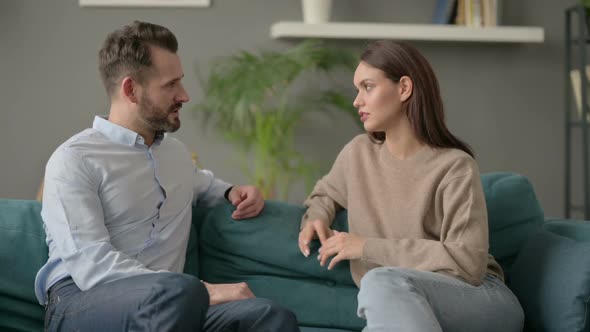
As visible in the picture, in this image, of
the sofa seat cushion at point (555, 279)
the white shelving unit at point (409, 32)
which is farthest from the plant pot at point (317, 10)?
the sofa seat cushion at point (555, 279)

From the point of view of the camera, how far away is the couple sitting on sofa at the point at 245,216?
1886 millimetres

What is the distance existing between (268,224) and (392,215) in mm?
Answer: 382

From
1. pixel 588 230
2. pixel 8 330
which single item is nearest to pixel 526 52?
pixel 588 230

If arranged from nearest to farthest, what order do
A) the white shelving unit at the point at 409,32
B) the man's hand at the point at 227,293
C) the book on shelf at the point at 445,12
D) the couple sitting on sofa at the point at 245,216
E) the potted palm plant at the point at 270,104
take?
the couple sitting on sofa at the point at 245,216 < the man's hand at the point at 227,293 < the potted palm plant at the point at 270,104 < the white shelving unit at the point at 409,32 < the book on shelf at the point at 445,12

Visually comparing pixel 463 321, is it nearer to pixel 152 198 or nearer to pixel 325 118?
pixel 152 198

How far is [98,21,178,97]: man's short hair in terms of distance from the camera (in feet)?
7.27

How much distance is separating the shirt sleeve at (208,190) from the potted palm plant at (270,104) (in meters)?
1.23

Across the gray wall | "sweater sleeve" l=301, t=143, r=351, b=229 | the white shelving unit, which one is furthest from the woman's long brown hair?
the gray wall

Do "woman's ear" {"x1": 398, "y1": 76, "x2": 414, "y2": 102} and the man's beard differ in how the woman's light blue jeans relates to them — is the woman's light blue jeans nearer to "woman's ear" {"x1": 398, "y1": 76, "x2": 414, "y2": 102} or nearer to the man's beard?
"woman's ear" {"x1": 398, "y1": 76, "x2": 414, "y2": 102}

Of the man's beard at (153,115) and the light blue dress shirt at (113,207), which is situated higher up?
the man's beard at (153,115)

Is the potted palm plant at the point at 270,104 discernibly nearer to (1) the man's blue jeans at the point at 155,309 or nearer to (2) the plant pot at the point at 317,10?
(2) the plant pot at the point at 317,10

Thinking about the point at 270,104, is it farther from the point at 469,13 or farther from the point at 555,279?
the point at 555,279

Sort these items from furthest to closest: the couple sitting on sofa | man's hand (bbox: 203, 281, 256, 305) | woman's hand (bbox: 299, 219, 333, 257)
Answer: woman's hand (bbox: 299, 219, 333, 257) → man's hand (bbox: 203, 281, 256, 305) → the couple sitting on sofa

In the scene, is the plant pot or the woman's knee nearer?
the woman's knee
